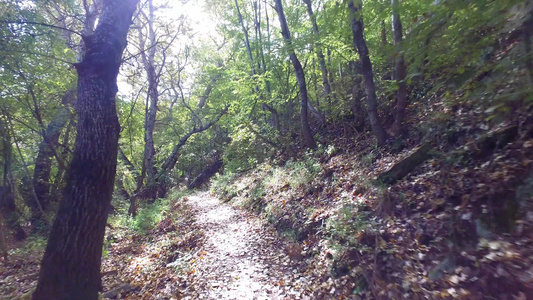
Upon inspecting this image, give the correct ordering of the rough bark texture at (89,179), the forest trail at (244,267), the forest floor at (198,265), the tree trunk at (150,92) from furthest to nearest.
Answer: the tree trunk at (150,92) < the forest floor at (198,265) < the forest trail at (244,267) < the rough bark texture at (89,179)

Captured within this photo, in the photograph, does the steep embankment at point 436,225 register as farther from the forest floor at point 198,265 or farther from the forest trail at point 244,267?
the forest floor at point 198,265

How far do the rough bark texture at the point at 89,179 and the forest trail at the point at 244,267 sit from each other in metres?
1.81

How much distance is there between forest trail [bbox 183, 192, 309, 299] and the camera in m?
4.83

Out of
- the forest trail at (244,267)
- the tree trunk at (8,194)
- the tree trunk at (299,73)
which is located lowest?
the forest trail at (244,267)

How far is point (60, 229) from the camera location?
169 inches

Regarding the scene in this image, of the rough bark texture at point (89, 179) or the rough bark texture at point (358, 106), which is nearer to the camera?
the rough bark texture at point (89, 179)

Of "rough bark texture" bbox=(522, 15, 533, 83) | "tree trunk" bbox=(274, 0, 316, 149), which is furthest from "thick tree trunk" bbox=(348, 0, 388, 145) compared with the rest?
"rough bark texture" bbox=(522, 15, 533, 83)

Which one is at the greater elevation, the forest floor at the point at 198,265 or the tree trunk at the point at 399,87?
the tree trunk at the point at 399,87

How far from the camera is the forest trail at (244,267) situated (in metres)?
4.83

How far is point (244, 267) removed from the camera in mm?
5738

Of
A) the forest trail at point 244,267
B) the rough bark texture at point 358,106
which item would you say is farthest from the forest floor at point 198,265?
the rough bark texture at point 358,106

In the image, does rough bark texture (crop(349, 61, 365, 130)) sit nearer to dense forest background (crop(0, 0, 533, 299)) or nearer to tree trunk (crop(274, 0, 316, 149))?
dense forest background (crop(0, 0, 533, 299))

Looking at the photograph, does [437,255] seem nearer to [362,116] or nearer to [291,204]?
[291,204]

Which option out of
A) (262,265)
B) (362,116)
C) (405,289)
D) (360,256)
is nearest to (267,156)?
(362,116)
